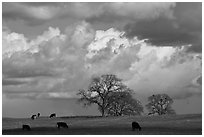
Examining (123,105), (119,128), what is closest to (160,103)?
(123,105)

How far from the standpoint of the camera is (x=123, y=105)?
102188mm

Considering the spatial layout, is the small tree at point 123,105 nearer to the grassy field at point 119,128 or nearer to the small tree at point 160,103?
the small tree at point 160,103

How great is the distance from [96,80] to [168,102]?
20937mm

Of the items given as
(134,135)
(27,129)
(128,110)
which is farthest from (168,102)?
(134,135)

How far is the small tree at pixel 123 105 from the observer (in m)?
98.6

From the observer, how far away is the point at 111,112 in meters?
101

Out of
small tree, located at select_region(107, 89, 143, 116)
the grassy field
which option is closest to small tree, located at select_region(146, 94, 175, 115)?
small tree, located at select_region(107, 89, 143, 116)

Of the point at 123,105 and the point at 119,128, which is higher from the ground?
the point at 123,105

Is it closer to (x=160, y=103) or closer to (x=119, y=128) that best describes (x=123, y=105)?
(x=160, y=103)

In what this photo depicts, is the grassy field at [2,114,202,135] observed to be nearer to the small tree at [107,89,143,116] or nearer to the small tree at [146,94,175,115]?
the small tree at [107,89,143,116]

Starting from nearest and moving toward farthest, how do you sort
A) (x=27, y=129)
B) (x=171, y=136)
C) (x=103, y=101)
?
(x=171, y=136), (x=27, y=129), (x=103, y=101)

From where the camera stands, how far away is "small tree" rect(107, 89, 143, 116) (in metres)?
A: 98.6

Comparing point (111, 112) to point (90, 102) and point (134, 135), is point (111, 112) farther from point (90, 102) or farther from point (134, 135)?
point (134, 135)

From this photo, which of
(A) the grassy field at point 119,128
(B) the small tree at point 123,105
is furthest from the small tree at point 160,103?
(A) the grassy field at point 119,128
